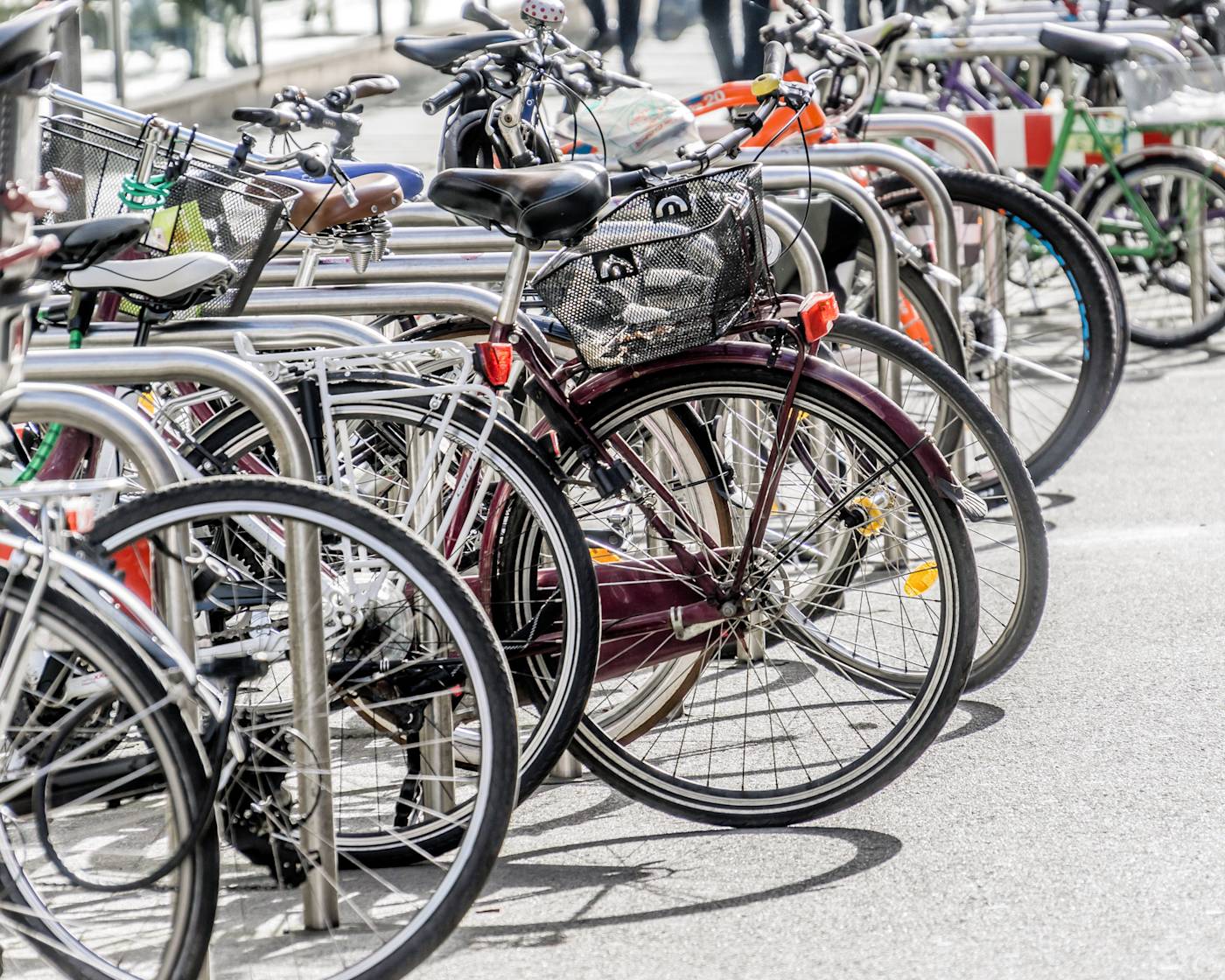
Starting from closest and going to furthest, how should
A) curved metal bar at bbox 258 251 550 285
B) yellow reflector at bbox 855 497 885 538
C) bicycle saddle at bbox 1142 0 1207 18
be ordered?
yellow reflector at bbox 855 497 885 538, curved metal bar at bbox 258 251 550 285, bicycle saddle at bbox 1142 0 1207 18

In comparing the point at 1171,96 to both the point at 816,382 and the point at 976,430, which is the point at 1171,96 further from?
the point at 816,382

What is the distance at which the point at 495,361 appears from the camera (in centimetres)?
345

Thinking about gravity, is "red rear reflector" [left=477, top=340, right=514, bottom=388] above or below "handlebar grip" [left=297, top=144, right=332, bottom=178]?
below

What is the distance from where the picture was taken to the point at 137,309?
3.46 metres

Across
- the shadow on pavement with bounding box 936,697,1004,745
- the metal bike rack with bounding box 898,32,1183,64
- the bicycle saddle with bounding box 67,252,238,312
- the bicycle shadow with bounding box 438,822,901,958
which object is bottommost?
the shadow on pavement with bounding box 936,697,1004,745

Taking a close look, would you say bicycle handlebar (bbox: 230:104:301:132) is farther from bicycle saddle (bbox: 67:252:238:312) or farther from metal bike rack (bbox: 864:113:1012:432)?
metal bike rack (bbox: 864:113:1012:432)

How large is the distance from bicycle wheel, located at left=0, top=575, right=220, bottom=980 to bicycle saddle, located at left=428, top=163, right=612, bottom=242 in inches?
43.8

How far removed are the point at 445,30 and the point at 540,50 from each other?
29.3 ft

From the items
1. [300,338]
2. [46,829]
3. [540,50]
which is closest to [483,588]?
[300,338]

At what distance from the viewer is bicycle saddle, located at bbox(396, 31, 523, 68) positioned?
15.6ft

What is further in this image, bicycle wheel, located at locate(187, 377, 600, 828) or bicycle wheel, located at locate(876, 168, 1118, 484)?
bicycle wheel, located at locate(876, 168, 1118, 484)

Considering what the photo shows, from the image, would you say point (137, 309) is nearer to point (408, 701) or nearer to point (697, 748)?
point (408, 701)

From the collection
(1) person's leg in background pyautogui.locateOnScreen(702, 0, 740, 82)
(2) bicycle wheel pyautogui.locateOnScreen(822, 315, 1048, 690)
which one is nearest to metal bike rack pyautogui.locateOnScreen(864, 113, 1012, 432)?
(2) bicycle wheel pyautogui.locateOnScreen(822, 315, 1048, 690)

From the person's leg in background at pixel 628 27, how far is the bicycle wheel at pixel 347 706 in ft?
32.9
